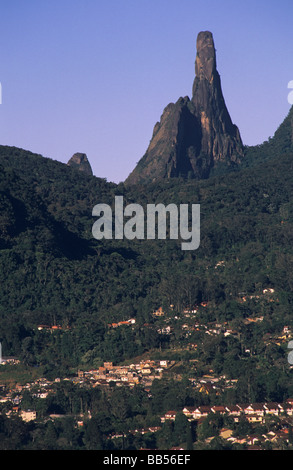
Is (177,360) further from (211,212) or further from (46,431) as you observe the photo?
(211,212)

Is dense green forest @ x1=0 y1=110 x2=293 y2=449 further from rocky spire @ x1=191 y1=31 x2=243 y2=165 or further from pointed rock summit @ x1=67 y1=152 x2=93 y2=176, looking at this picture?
pointed rock summit @ x1=67 y1=152 x2=93 y2=176

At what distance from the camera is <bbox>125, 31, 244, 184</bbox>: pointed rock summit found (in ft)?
456

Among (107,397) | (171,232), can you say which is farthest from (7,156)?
(107,397)

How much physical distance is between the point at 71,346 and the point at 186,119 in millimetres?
70850

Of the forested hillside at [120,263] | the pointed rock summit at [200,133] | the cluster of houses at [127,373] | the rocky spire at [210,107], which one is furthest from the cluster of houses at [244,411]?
the rocky spire at [210,107]

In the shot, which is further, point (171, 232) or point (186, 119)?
point (186, 119)

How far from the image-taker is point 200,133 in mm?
142875

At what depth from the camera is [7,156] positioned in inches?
4781

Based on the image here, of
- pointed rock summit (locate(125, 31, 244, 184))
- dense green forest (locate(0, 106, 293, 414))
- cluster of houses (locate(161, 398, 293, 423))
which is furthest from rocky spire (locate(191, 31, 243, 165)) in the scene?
cluster of houses (locate(161, 398, 293, 423))

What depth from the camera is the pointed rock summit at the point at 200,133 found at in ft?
456

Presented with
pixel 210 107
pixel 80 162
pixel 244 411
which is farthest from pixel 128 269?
pixel 80 162
